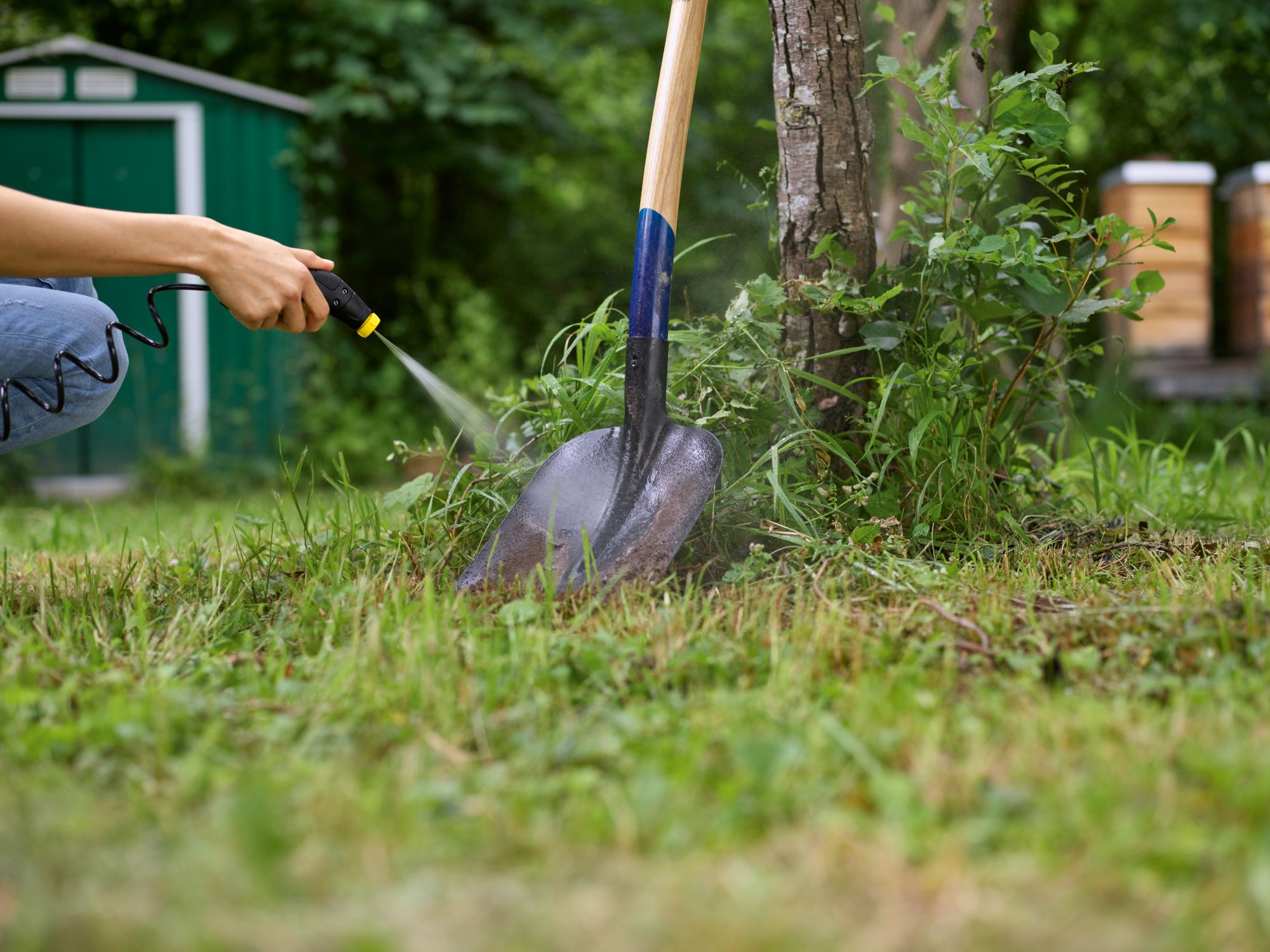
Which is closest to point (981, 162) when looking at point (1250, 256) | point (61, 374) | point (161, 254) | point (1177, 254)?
point (161, 254)

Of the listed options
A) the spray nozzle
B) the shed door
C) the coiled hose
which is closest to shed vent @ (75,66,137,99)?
the shed door

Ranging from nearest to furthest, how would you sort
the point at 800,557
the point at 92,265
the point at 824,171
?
the point at 92,265
the point at 800,557
the point at 824,171

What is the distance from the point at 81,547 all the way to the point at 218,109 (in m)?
3.63

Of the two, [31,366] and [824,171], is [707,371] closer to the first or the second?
[824,171]

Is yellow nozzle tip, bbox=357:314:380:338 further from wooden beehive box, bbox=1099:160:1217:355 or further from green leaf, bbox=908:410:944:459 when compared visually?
wooden beehive box, bbox=1099:160:1217:355

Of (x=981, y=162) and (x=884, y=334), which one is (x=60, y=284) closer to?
(x=884, y=334)

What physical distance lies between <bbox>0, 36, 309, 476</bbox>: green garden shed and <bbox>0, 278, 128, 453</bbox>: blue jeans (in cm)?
309

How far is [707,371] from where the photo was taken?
79.7 inches

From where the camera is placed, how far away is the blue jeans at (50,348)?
1.88 meters

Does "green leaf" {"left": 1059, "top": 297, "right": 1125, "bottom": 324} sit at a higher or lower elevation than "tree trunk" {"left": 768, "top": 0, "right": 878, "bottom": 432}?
lower

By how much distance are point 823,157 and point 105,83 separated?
4605 mm

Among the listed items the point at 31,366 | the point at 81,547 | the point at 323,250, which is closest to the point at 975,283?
the point at 31,366

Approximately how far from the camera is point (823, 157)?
2021 mm

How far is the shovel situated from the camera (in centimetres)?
171
